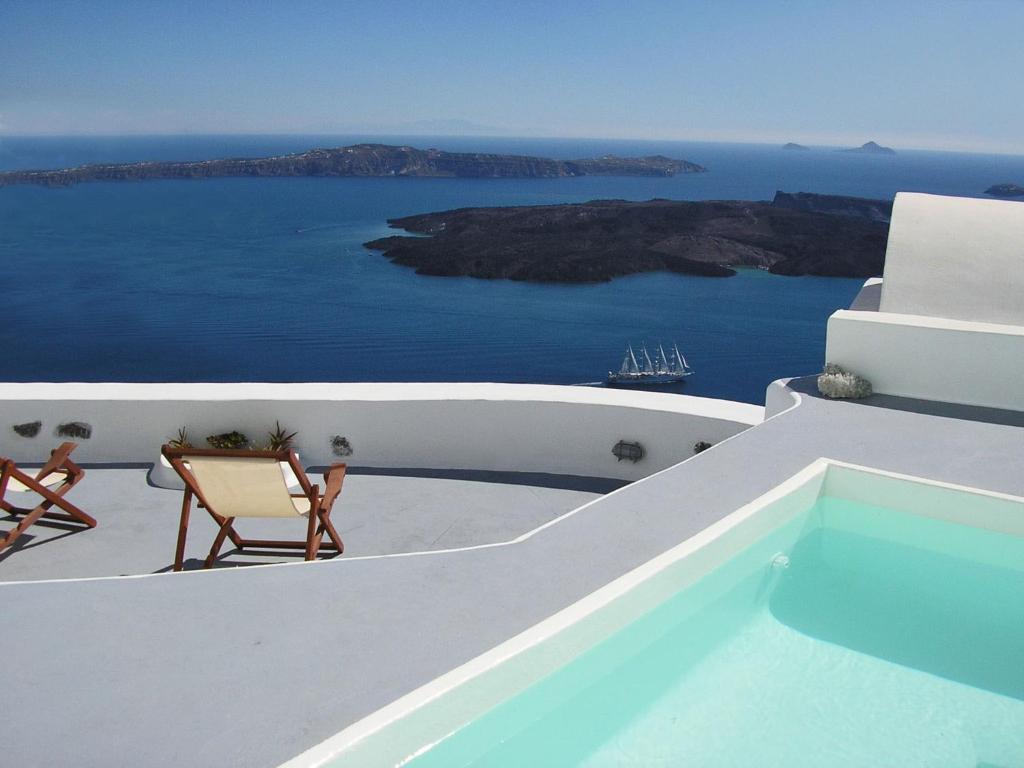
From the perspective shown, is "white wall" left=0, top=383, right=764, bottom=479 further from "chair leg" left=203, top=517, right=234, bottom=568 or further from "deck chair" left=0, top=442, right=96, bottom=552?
"chair leg" left=203, top=517, right=234, bottom=568

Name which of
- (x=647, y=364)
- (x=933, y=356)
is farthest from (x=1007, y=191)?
(x=933, y=356)

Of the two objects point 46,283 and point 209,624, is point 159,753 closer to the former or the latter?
point 209,624

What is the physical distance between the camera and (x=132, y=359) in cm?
5197

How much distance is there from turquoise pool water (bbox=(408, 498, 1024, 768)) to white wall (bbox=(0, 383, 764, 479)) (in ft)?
4.32

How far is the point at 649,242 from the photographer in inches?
2510

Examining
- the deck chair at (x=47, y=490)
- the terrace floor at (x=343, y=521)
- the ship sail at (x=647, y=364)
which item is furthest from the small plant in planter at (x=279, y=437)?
the ship sail at (x=647, y=364)

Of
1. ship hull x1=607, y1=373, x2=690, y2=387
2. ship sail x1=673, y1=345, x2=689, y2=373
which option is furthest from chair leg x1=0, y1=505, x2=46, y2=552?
ship sail x1=673, y1=345, x2=689, y2=373

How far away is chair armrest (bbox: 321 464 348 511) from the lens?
152 inches

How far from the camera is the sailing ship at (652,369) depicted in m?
48.9

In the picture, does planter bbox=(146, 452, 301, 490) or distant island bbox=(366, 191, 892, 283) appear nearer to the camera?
planter bbox=(146, 452, 301, 490)

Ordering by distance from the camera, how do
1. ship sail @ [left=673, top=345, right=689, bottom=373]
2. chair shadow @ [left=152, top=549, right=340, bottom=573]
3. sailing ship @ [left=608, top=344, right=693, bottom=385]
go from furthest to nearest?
ship sail @ [left=673, top=345, right=689, bottom=373], sailing ship @ [left=608, top=344, right=693, bottom=385], chair shadow @ [left=152, top=549, right=340, bottom=573]

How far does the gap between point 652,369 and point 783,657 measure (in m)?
47.3

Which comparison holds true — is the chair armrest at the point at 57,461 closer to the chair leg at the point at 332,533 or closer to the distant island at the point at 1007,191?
the chair leg at the point at 332,533

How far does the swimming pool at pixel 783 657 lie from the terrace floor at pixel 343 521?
4.38 feet
